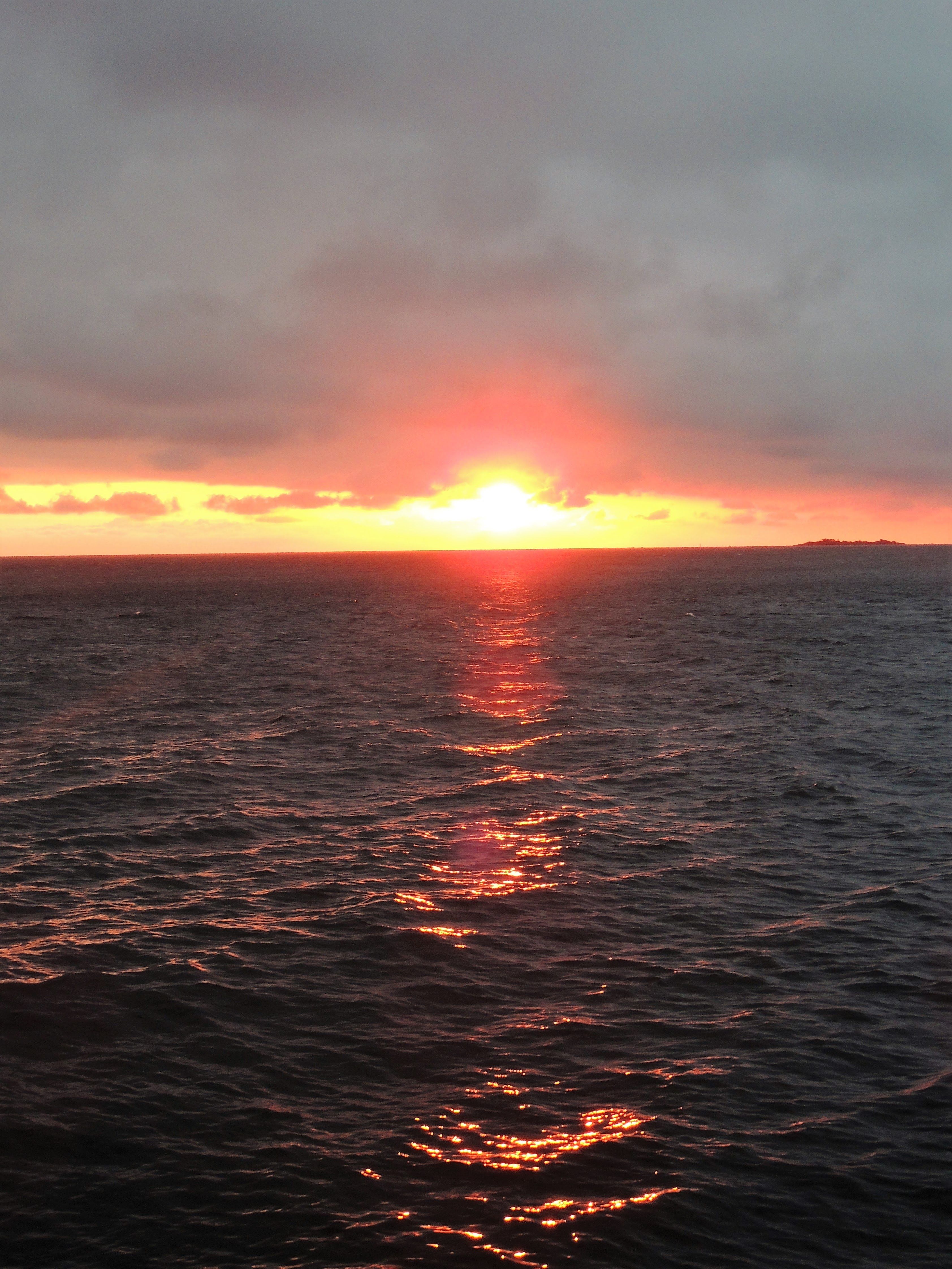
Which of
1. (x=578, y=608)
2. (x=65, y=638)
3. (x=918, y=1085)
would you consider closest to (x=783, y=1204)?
(x=918, y=1085)

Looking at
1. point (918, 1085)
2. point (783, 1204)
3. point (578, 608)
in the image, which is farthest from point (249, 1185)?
point (578, 608)

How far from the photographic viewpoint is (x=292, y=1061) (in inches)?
883

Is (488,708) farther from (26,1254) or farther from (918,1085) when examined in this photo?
(26,1254)

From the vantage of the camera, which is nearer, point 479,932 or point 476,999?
point 476,999

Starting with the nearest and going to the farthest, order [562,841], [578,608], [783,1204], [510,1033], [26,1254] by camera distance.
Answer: [26,1254] → [783,1204] → [510,1033] → [562,841] → [578,608]

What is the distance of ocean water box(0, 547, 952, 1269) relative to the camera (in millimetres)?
17500

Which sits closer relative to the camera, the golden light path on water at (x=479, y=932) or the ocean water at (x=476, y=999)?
the ocean water at (x=476, y=999)

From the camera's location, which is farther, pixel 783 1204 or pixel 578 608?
pixel 578 608

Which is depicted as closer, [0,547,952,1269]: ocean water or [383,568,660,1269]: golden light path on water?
[0,547,952,1269]: ocean water

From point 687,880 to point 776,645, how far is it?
82720mm

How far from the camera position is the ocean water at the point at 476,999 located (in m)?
17.5

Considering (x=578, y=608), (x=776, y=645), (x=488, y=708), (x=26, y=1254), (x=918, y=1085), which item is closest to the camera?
(x=26, y=1254)

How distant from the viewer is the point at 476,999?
25516 millimetres

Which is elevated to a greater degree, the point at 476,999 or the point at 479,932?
the point at 479,932
